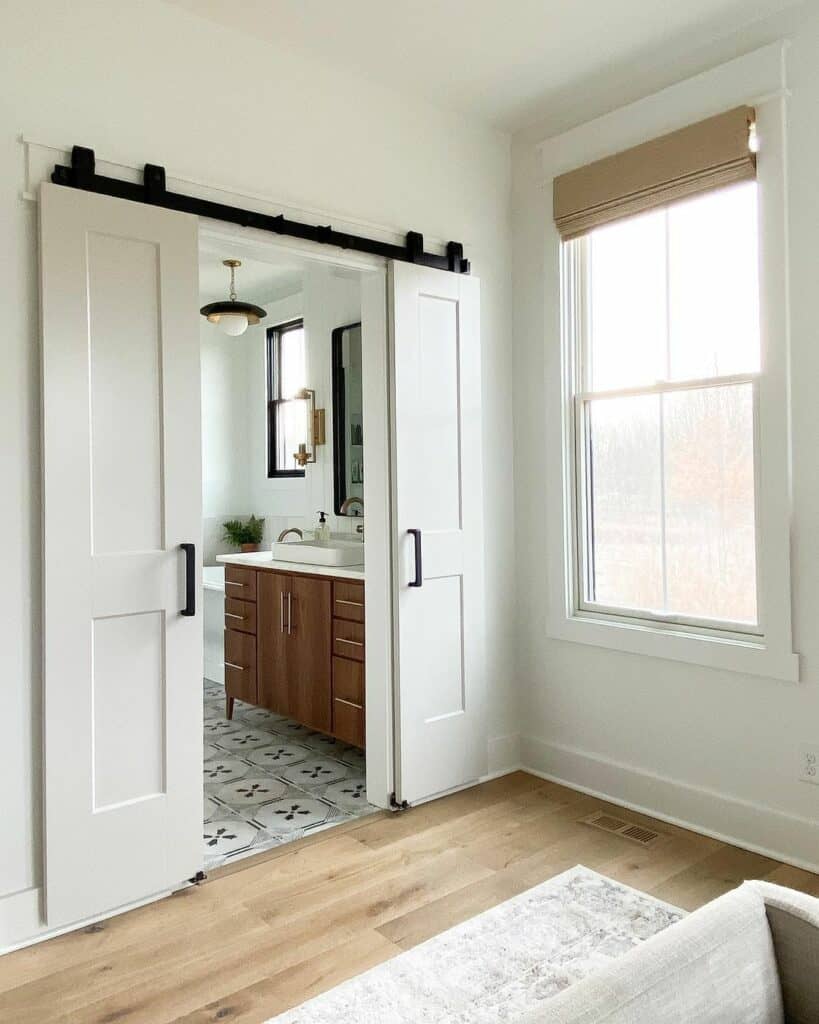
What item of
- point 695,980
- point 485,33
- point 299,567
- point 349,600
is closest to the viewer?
point 695,980

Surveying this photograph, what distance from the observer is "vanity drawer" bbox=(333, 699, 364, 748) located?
11.9 ft

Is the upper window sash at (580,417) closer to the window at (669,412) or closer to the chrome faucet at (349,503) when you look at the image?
the window at (669,412)

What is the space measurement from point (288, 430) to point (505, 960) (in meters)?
4.65

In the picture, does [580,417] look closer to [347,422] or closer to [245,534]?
[347,422]

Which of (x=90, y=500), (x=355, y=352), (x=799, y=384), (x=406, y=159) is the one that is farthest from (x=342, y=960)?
(x=355, y=352)

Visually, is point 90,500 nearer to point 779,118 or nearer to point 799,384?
point 799,384

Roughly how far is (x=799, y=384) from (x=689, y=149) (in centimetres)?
96

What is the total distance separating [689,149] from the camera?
298 centimetres

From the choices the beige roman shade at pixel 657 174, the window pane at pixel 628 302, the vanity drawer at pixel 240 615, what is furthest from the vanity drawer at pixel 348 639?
the beige roman shade at pixel 657 174

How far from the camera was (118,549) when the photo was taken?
2529mm

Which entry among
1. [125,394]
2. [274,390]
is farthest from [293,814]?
[274,390]

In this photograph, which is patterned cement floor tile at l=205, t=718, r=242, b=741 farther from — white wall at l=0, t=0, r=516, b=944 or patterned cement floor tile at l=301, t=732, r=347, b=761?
white wall at l=0, t=0, r=516, b=944

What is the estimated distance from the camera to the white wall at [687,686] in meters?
2.72

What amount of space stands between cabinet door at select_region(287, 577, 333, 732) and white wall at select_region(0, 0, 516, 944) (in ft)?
2.54
